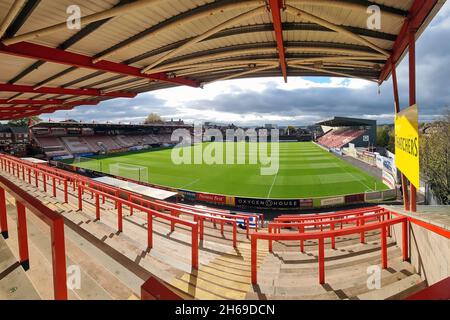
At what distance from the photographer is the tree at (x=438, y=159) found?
2197 centimetres

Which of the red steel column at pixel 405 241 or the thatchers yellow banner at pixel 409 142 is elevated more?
the thatchers yellow banner at pixel 409 142

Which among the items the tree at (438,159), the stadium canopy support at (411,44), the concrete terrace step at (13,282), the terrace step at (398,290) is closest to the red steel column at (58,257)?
the concrete terrace step at (13,282)

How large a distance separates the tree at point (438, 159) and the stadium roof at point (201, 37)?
20.2 meters

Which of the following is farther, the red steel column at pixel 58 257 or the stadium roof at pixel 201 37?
the stadium roof at pixel 201 37

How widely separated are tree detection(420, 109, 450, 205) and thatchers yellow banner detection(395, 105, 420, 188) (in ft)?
67.1

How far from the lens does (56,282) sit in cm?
180

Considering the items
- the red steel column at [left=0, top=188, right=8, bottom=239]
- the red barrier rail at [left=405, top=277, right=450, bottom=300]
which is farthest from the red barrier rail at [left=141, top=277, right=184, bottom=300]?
the red steel column at [left=0, top=188, right=8, bottom=239]

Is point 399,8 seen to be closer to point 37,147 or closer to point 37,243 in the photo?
point 37,243

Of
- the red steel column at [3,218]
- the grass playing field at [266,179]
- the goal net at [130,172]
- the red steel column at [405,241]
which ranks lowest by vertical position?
the grass playing field at [266,179]

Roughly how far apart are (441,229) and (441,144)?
28.5 meters

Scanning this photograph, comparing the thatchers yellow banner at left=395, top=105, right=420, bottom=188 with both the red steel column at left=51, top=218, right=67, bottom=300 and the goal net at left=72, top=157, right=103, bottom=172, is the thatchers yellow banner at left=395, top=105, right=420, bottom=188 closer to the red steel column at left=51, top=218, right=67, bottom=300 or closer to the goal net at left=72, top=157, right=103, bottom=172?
the red steel column at left=51, top=218, right=67, bottom=300

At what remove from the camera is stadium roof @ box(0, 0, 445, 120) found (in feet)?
13.8

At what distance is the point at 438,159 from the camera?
24359 mm

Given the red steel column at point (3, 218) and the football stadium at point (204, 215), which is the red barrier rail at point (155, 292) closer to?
the football stadium at point (204, 215)
